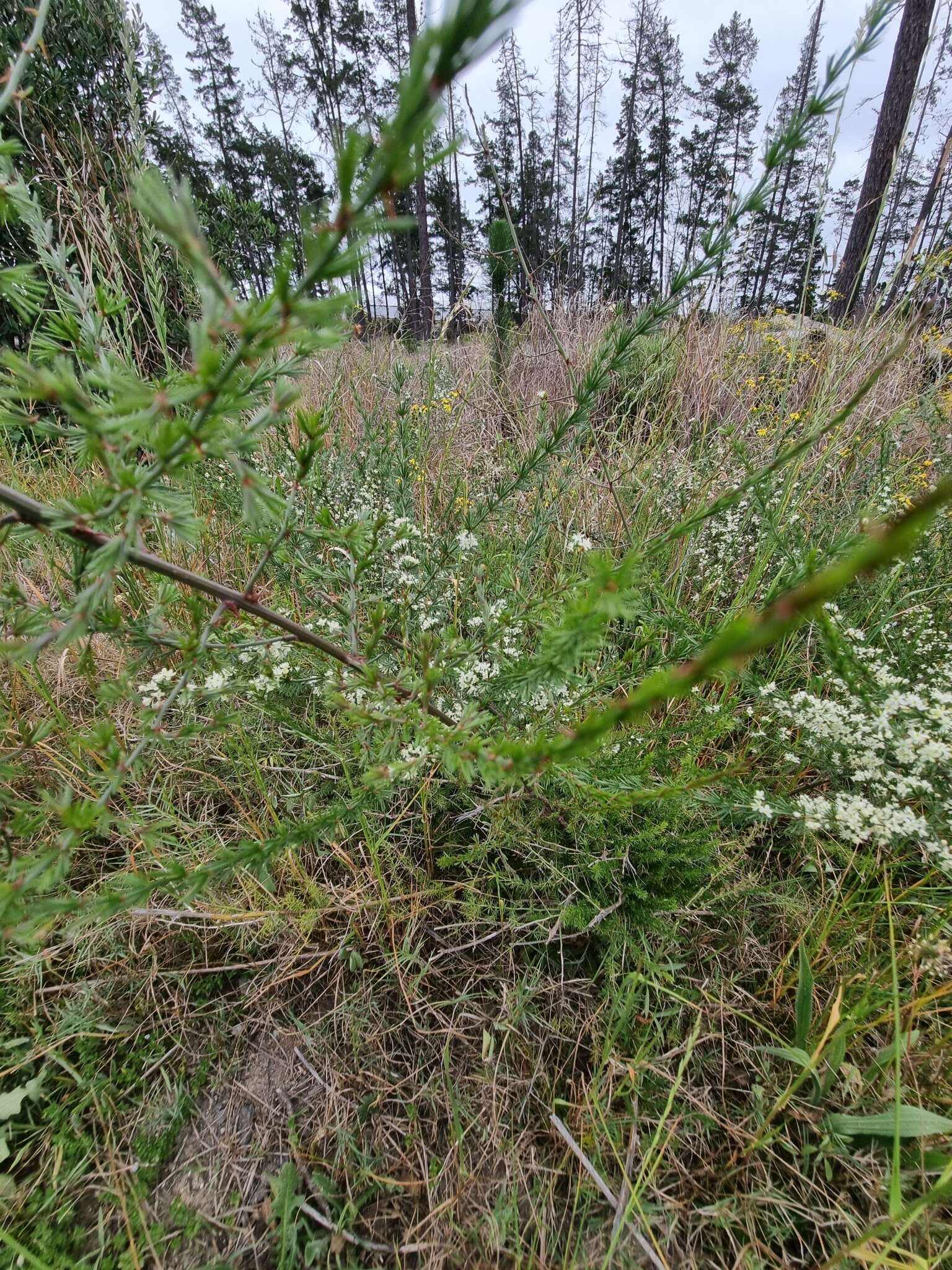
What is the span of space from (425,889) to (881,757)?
1.18 metres

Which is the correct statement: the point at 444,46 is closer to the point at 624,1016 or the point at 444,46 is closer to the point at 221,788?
the point at 624,1016

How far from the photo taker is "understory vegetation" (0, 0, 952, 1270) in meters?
0.69

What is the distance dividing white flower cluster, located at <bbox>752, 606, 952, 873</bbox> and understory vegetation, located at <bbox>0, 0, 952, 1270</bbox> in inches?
0.5

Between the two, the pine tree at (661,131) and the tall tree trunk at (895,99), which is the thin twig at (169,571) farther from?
the pine tree at (661,131)

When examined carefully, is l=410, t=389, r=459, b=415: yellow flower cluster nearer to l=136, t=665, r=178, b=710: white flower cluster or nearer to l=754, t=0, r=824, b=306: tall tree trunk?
l=754, t=0, r=824, b=306: tall tree trunk

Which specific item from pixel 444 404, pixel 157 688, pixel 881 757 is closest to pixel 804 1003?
pixel 881 757

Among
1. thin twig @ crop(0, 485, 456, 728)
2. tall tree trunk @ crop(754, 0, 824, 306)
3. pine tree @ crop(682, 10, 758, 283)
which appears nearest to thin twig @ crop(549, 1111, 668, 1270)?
thin twig @ crop(0, 485, 456, 728)

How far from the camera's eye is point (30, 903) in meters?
0.68

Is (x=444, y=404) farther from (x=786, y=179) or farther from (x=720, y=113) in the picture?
(x=720, y=113)

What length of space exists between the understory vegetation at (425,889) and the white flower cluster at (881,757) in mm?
13

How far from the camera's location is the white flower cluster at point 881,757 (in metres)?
1.13

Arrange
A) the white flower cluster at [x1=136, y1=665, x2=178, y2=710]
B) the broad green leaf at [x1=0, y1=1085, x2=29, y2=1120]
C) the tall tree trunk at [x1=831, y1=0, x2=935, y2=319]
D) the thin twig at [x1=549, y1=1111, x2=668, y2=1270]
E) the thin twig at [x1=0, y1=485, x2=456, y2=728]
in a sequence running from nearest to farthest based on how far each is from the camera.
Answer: the thin twig at [x1=0, y1=485, x2=456, y2=728]
the thin twig at [x1=549, y1=1111, x2=668, y2=1270]
the broad green leaf at [x1=0, y1=1085, x2=29, y2=1120]
the white flower cluster at [x1=136, y1=665, x2=178, y2=710]
the tall tree trunk at [x1=831, y1=0, x2=935, y2=319]

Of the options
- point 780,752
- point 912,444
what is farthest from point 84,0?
point 912,444

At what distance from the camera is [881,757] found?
137cm
